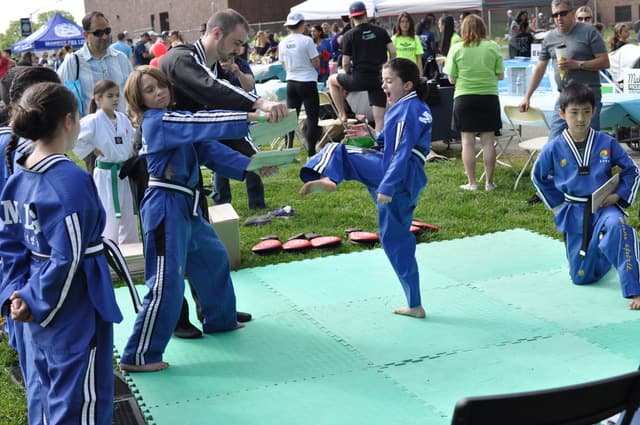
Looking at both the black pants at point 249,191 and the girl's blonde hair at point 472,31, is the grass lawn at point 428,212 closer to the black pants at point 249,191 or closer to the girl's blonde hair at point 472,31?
the black pants at point 249,191

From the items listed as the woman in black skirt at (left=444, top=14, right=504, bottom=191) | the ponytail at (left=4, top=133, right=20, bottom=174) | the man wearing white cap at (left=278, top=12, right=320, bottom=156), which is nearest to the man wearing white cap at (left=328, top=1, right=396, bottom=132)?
the man wearing white cap at (left=278, top=12, right=320, bottom=156)

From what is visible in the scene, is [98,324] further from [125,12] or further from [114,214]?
[125,12]

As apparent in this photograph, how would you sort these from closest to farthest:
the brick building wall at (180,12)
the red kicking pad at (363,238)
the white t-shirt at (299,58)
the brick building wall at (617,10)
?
1. the red kicking pad at (363,238)
2. the white t-shirt at (299,58)
3. the brick building wall at (617,10)
4. the brick building wall at (180,12)

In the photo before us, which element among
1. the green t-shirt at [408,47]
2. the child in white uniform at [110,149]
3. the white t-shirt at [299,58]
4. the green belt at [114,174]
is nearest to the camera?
the child in white uniform at [110,149]

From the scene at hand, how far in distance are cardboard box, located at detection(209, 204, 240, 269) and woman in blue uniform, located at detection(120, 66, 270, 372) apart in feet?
5.65

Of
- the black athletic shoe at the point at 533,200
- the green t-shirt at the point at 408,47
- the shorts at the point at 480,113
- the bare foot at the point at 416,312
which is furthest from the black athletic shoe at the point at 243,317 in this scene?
the green t-shirt at the point at 408,47

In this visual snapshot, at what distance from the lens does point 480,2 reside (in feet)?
60.7

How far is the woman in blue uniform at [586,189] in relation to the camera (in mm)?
5539

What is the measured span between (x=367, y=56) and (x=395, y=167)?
6130 millimetres

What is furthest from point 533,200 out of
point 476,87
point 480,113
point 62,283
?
point 62,283

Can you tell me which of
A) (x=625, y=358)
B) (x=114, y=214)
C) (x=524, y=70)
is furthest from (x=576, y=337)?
(x=524, y=70)

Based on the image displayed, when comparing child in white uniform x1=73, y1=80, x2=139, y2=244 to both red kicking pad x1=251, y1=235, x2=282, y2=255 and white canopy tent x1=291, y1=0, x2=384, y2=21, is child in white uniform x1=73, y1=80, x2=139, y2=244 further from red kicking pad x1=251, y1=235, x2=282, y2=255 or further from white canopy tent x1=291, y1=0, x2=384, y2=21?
white canopy tent x1=291, y1=0, x2=384, y2=21

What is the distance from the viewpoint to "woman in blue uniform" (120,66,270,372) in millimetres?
4355

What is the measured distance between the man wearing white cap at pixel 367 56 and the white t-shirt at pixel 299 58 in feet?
1.52
